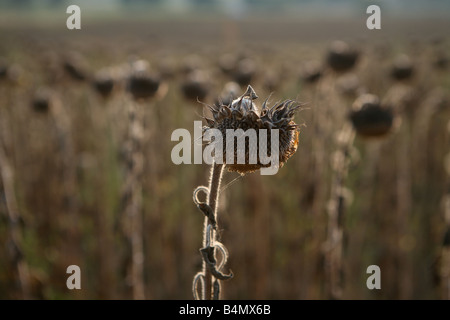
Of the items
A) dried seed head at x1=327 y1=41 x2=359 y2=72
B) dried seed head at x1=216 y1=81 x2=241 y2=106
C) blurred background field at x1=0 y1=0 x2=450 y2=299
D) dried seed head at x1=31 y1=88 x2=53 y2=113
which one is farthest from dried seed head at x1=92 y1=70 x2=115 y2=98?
dried seed head at x1=327 y1=41 x2=359 y2=72

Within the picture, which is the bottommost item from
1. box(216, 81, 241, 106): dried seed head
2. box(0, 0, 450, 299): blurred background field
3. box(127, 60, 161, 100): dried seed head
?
box(0, 0, 450, 299): blurred background field

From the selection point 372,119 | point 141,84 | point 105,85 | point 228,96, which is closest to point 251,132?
point 228,96

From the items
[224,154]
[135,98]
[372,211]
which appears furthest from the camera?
[372,211]

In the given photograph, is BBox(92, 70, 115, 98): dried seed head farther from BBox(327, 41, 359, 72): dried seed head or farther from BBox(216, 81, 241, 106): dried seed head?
BBox(327, 41, 359, 72): dried seed head

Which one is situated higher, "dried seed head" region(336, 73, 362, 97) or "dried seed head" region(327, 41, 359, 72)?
"dried seed head" region(327, 41, 359, 72)

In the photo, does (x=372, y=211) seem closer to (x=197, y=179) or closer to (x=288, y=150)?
(x=197, y=179)

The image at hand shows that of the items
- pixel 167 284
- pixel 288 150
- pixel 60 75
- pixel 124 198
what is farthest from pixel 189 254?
pixel 288 150

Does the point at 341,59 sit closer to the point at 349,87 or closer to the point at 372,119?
the point at 372,119

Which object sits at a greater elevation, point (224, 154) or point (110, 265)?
point (224, 154)
